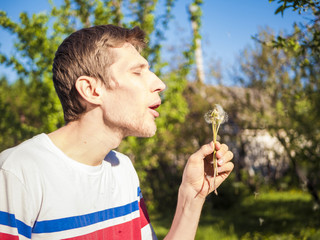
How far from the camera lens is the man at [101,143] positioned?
1498 mm

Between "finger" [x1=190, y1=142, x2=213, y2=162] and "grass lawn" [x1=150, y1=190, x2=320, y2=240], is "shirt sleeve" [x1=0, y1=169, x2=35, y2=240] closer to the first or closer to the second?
"finger" [x1=190, y1=142, x2=213, y2=162]

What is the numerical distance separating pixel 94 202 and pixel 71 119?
1.51 feet

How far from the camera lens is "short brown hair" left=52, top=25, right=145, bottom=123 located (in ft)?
5.61

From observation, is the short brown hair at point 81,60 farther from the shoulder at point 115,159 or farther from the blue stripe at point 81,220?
the blue stripe at point 81,220

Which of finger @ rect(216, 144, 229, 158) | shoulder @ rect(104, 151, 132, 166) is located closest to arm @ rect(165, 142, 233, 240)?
finger @ rect(216, 144, 229, 158)

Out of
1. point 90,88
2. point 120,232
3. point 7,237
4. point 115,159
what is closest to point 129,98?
point 90,88

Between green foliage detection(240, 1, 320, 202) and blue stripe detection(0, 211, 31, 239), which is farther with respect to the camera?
green foliage detection(240, 1, 320, 202)

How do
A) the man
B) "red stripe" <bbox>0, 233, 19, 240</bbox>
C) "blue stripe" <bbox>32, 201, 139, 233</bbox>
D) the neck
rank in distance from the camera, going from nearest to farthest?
1. "red stripe" <bbox>0, 233, 19, 240</bbox>
2. "blue stripe" <bbox>32, 201, 139, 233</bbox>
3. the man
4. the neck

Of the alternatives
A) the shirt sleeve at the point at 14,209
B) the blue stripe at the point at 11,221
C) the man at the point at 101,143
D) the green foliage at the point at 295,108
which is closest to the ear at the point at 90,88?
the man at the point at 101,143

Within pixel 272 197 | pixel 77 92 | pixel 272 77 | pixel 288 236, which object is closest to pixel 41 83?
pixel 77 92

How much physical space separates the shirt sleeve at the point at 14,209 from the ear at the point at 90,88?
0.57 metres

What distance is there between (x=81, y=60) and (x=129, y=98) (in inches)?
13.0

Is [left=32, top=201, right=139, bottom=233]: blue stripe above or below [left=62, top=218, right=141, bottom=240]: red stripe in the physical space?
above

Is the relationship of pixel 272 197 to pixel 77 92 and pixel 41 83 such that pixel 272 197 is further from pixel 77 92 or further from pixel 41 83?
pixel 77 92
